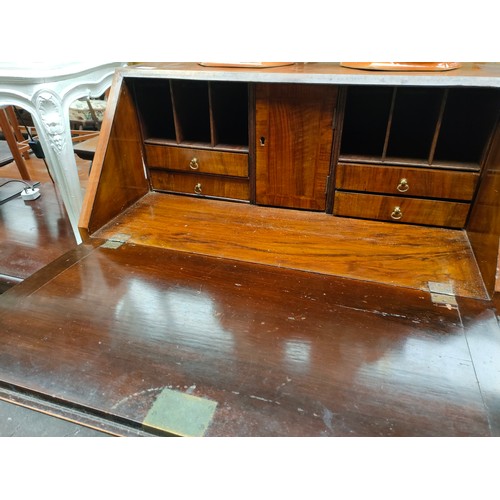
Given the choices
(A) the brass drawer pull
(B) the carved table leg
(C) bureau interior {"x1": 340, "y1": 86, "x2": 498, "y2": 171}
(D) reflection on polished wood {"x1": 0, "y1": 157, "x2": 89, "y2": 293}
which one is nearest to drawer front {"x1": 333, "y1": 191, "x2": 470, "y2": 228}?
(A) the brass drawer pull

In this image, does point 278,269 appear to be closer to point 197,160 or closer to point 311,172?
point 311,172

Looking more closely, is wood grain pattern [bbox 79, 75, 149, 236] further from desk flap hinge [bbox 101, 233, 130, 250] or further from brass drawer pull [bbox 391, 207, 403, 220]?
brass drawer pull [bbox 391, 207, 403, 220]

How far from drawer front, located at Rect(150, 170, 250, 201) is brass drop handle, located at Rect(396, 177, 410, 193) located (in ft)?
Answer: 1.47

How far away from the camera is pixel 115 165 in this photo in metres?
1.07

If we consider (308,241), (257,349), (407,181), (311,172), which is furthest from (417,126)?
(257,349)

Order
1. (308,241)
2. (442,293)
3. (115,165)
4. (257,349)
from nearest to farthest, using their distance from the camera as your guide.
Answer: (257,349) → (442,293) → (308,241) → (115,165)

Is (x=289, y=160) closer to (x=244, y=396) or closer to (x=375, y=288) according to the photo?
(x=375, y=288)

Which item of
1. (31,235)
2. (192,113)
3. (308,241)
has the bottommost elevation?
(31,235)

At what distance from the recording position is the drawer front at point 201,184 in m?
1.17

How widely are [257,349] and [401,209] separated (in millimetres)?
640

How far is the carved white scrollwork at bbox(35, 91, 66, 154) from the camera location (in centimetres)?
132

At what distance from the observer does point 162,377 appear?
59 centimetres

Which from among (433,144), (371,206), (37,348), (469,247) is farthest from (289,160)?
(37,348)

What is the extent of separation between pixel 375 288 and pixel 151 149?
84 centimetres
